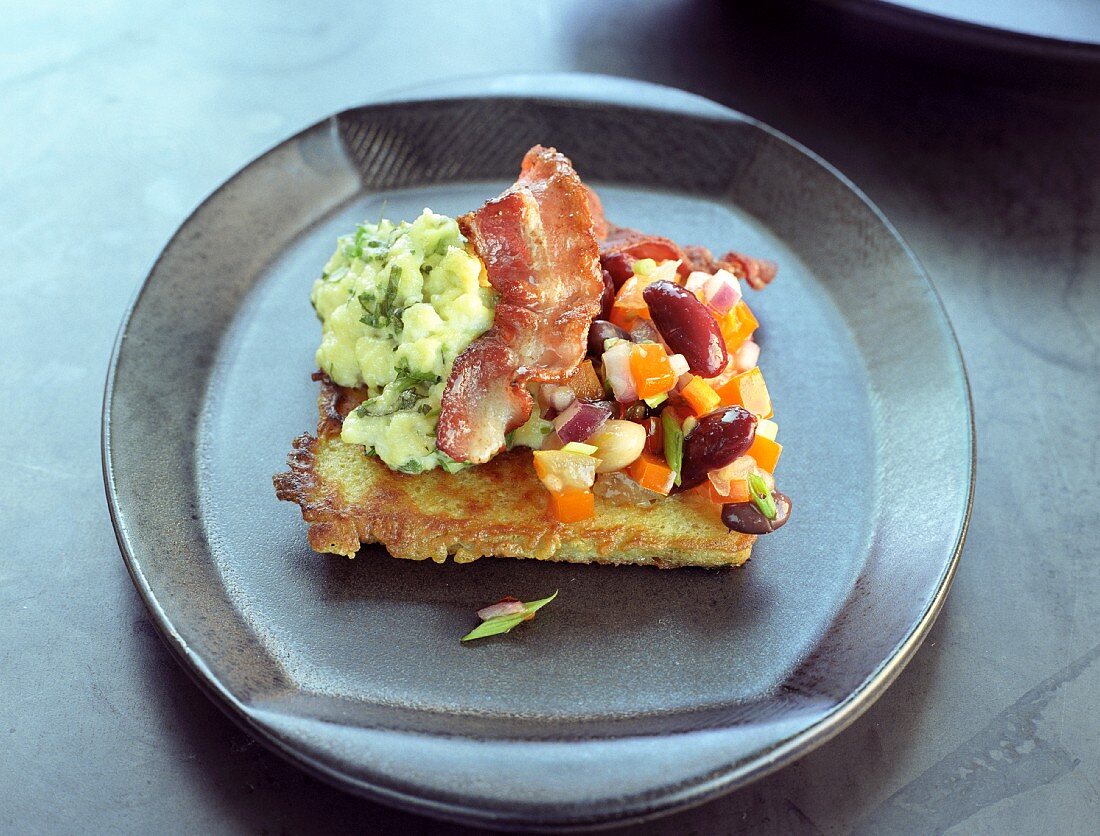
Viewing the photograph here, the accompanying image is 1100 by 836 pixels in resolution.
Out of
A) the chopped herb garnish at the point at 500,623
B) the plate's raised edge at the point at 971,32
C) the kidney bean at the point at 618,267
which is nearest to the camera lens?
the chopped herb garnish at the point at 500,623

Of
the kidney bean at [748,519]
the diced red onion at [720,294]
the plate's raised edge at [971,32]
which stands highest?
the plate's raised edge at [971,32]

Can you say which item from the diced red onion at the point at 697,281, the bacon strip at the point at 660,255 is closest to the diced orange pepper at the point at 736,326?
the diced red onion at the point at 697,281

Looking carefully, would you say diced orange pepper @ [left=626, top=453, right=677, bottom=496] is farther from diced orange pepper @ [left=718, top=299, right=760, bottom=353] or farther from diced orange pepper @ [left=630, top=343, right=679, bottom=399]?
diced orange pepper @ [left=718, top=299, right=760, bottom=353]

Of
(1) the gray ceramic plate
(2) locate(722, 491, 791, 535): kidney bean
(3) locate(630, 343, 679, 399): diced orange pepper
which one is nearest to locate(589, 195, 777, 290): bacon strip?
(1) the gray ceramic plate

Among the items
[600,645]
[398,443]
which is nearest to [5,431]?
[398,443]

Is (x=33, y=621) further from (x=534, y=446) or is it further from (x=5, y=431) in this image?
(x=534, y=446)

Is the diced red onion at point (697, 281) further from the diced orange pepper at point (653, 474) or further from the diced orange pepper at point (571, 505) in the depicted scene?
the diced orange pepper at point (571, 505)

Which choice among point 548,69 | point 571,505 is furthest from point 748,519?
point 548,69
